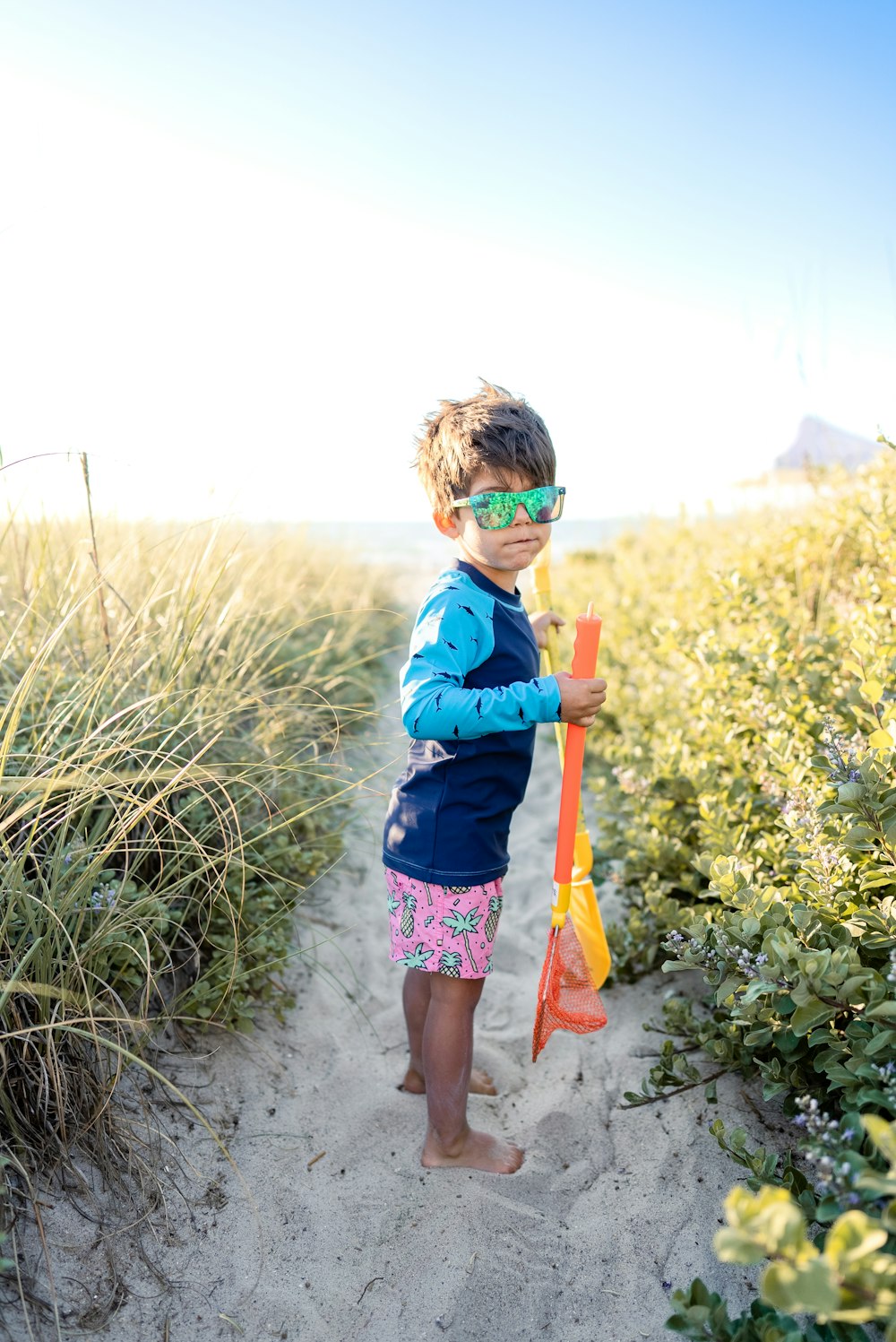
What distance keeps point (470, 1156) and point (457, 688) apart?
3.86ft

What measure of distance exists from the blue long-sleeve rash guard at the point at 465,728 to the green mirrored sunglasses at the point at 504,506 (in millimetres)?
133

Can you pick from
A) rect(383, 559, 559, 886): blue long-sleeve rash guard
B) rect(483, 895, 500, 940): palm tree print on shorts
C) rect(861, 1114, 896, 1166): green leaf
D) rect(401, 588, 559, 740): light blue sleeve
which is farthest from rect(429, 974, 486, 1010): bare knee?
rect(861, 1114, 896, 1166): green leaf

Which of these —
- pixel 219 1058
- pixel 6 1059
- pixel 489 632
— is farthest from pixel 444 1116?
pixel 489 632

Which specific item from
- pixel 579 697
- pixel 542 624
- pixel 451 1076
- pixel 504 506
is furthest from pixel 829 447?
pixel 451 1076

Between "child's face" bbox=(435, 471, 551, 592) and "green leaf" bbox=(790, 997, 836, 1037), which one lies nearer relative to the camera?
"green leaf" bbox=(790, 997, 836, 1037)

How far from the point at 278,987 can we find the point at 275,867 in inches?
14.0

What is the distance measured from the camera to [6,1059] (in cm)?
170

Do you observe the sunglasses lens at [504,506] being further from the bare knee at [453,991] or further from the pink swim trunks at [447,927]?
the bare knee at [453,991]

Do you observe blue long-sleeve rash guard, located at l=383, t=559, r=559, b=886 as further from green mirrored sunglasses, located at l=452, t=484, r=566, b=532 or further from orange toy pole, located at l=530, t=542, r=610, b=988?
orange toy pole, located at l=530, t=542, r=610, b=988

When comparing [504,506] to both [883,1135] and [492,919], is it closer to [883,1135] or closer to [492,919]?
[492,919]

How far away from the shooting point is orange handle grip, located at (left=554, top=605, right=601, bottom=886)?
2.03 metres

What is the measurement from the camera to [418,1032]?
238cm

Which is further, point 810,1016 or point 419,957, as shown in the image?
point 419,957

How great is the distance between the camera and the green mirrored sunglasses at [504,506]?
6.72 ft
